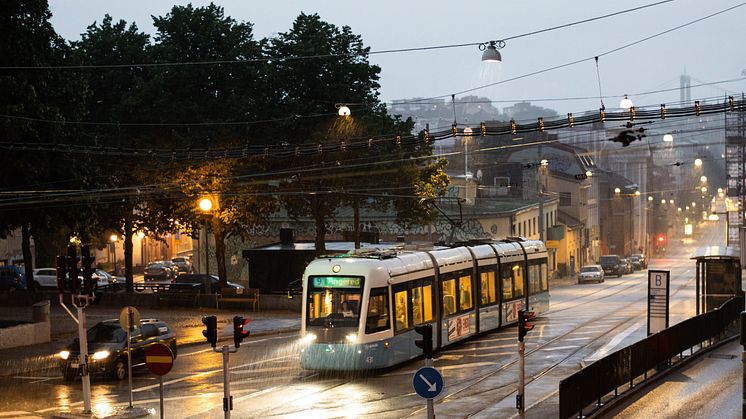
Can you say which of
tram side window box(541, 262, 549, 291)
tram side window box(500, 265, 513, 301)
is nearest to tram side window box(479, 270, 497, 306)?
tram side window box(500, 265, 513, 301)

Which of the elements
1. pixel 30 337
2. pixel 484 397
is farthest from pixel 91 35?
pixel 484 397

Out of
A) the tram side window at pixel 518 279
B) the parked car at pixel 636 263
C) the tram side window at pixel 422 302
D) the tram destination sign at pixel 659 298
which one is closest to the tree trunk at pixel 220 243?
the tram side window at pixel 518 279

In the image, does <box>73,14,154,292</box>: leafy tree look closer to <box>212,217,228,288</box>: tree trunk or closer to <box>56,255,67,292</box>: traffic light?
<box>212,217,228,288</box>: tree trunk

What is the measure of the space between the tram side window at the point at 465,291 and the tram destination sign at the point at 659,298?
5660mm

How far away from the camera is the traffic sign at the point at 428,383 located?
16.6m

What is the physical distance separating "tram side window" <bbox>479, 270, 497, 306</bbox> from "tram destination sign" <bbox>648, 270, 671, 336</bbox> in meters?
6.03

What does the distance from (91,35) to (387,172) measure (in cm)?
1804

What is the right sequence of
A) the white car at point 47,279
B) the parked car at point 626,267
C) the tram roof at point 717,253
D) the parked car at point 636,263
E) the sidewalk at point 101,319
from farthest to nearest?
the parked car at point 636,263, the parked car at point 626,267, the white car at point 47,279, the tram roof at point 717,253, the sidewalk at point 101,319

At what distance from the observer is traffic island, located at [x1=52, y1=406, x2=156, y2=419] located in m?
21.6

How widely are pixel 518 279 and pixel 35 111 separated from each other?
18948 millimetres

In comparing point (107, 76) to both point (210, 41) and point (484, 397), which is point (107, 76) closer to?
point (210, 41)

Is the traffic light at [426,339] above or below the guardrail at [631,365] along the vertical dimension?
above

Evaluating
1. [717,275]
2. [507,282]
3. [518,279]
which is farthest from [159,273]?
[717,275]

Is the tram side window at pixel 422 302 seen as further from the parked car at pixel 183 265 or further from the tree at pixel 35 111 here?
the parked car at pixel 183 265
